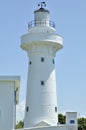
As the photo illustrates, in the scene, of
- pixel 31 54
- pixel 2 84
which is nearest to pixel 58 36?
pixel 31 54

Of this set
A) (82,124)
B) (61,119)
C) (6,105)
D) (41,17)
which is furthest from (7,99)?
(82,124)

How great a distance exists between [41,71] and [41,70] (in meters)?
0.09

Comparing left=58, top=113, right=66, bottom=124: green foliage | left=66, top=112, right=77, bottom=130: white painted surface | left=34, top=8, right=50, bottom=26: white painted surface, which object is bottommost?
left=66, top=112, right=77, bottom=130: white painted surface

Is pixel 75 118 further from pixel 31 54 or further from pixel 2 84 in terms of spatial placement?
pixel 31 54

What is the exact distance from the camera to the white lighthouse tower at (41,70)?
36.5 meters

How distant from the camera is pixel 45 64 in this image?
123ft

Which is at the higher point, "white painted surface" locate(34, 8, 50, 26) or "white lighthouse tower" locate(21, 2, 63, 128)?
"white painted surface" locate(34, 8, 50, 26)

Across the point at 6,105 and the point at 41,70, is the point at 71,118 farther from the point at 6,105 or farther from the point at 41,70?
the point at 41,70

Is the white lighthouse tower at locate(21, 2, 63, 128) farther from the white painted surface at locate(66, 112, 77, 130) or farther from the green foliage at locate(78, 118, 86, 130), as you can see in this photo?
the green foliage at locate(78, 118, 86, 130)

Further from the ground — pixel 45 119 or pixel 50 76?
pixel 50 76

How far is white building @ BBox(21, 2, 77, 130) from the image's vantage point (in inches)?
1437

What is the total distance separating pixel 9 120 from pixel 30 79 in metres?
12.8

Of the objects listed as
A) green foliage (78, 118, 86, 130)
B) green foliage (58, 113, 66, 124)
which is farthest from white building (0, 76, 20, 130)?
green foliage (78, 118, 86, 130)

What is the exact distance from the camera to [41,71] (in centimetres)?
3725
